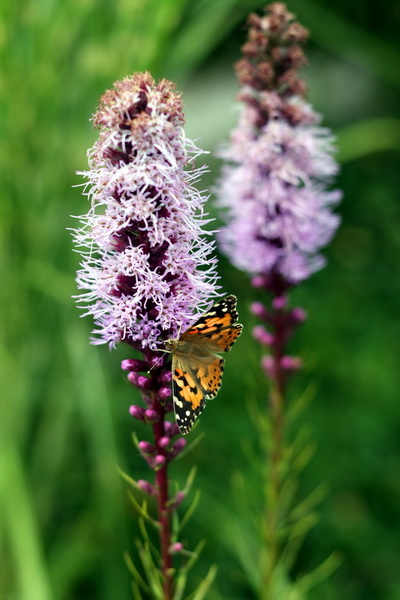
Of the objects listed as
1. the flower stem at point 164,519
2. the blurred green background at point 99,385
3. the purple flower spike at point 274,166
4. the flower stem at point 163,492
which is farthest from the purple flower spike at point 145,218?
the blurred green background at point 99,385

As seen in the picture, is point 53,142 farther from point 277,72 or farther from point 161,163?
point 161,163

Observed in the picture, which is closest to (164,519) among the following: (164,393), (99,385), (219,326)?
(164,393)

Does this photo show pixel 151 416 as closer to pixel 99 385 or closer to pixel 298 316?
pixel 298 316

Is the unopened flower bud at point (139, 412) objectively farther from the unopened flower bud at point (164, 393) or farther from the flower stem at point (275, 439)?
the flower stem at point (275, 439)

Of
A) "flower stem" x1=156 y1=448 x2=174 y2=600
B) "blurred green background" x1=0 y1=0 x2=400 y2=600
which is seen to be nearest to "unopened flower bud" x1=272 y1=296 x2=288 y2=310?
"blurred green background" x1=0 y1=0 x2=400 y2=600

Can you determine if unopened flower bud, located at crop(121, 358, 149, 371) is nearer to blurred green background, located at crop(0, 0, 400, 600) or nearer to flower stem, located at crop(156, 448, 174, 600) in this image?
flower stem, located at crop(156, 448, 174, 600)

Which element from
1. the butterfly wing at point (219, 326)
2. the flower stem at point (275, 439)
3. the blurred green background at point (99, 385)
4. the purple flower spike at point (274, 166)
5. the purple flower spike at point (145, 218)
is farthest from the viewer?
the blurred green background at point (99, 385)

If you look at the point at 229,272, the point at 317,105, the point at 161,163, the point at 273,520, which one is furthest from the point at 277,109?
the point at 317,105
